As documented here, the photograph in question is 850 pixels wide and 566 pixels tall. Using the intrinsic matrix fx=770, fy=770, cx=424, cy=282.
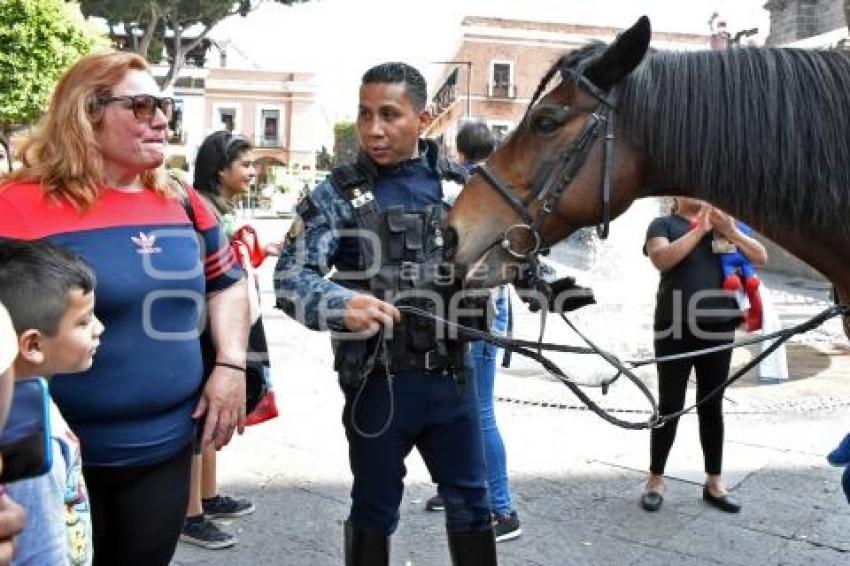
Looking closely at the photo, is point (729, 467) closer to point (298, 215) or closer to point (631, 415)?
point (631, 415)

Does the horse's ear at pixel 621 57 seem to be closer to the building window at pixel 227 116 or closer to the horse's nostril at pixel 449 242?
the horse's nostril at pixel 449 242

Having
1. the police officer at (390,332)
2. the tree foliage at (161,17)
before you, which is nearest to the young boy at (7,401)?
the police officer at (390,332)

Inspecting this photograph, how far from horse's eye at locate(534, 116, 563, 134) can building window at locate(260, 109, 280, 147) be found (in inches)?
2505

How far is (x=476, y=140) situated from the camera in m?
4.42

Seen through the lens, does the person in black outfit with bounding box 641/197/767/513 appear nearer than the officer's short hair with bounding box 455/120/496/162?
Yes

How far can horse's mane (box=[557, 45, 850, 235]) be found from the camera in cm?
192

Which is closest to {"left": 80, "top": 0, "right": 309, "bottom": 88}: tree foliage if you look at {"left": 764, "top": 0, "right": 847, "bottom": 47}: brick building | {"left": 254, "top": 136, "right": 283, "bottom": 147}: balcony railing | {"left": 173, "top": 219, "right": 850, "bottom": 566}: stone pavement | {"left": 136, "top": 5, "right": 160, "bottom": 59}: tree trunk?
{"left": 136, "top": 5, "right": 160, "bottom": 59}: tree trunk

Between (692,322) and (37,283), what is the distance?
296 centimetres

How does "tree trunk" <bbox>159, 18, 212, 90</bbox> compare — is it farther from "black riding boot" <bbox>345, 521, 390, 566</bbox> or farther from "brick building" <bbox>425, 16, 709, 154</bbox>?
"black riding boot" <bbox>345, 521, 390, 566</bbox>

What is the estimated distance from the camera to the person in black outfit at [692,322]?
11.9ft

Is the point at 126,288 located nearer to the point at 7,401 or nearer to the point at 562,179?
the point at 7,401

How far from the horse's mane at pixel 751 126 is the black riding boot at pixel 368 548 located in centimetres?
134

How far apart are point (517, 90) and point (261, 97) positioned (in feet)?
85.8

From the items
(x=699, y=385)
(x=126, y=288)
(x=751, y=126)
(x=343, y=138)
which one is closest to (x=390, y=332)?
(x=126, y=288)
